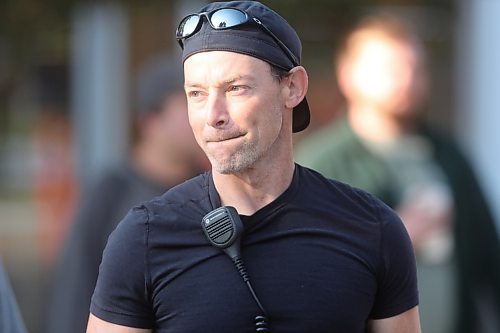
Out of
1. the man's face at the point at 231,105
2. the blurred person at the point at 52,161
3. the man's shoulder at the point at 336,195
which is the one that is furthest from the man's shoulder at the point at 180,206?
the blurred person at the point at 52,161

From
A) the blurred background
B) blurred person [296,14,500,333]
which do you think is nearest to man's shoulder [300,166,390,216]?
blurred person [296,14,500,333]

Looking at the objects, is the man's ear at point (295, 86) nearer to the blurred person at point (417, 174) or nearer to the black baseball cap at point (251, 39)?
the black baseball cap at point (251, 39)

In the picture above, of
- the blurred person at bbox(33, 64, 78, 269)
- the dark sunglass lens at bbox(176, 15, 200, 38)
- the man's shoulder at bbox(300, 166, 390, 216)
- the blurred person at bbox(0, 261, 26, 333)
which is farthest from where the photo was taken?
the blurred person at bbox(33, 64, 78, 269)

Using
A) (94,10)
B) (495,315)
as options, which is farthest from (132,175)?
(94,10)

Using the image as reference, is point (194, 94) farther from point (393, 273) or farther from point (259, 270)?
point (393, 273)

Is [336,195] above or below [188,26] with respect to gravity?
below

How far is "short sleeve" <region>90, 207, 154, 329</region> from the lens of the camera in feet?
8.71

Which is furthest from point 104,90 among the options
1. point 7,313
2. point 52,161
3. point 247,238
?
point 247,238

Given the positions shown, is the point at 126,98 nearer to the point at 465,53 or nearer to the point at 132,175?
the point at 465,53

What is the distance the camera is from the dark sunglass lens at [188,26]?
8.87 ft

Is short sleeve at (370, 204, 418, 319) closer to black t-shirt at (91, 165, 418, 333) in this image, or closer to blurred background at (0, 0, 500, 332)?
black t-shirt at (91, 165, 418, 333)

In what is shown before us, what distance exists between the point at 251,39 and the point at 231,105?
5.8 inches

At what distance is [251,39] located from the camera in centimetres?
265

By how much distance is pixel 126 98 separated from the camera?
33.1 feet
